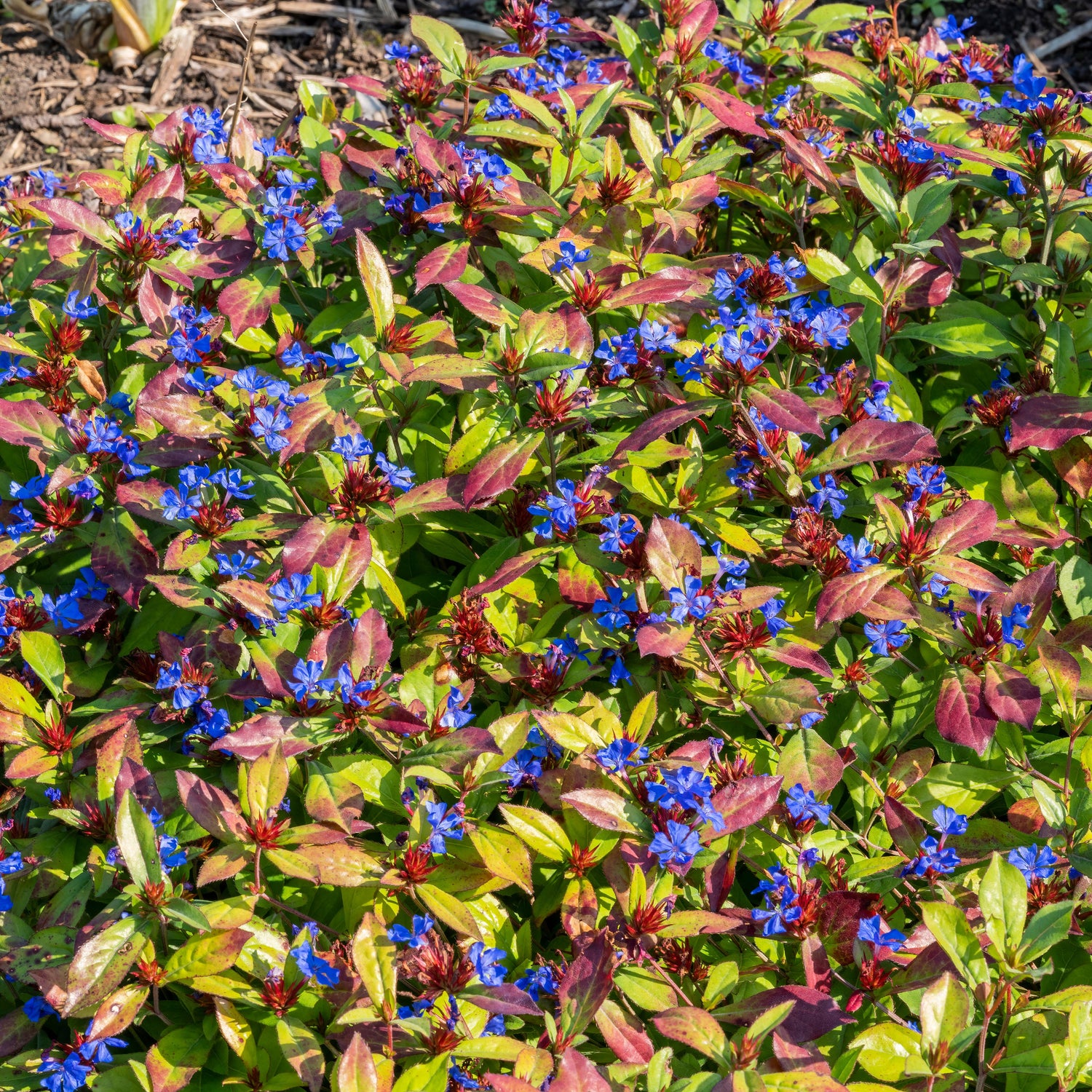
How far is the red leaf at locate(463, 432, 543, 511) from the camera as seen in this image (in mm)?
2410

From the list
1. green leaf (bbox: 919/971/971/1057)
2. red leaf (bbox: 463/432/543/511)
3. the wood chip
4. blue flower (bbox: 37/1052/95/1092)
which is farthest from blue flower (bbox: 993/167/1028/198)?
blue flower (bbox: 37/1052/95/1092)

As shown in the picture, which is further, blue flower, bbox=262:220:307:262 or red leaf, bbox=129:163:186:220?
red leaf, bbox=129:163:186:220

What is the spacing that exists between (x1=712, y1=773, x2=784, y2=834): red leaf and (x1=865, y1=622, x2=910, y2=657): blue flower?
1.30ft

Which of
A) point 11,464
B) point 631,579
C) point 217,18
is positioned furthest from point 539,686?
point 217,18

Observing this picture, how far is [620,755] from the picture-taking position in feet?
7.00

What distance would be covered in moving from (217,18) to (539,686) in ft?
15.6

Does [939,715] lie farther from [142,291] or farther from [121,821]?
[142,291]

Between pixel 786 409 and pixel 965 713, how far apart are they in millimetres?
741

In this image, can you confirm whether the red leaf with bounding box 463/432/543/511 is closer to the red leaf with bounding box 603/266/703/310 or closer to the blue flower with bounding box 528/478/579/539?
the blue flower with bounding box 528/478/579/539

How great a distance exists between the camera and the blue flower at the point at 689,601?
2.19 meters

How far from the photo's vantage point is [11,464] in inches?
122

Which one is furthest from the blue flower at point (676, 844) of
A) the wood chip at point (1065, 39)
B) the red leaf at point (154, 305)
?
the wood chip at point (1065, 39)

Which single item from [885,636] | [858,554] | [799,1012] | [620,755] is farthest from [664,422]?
[799,1012]

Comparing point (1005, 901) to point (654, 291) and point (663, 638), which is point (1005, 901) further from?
point (654, 291)
